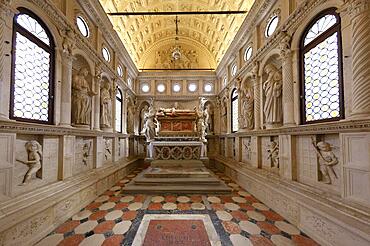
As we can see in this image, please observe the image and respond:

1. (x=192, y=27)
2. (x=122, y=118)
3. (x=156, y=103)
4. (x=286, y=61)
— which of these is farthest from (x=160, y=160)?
(x=192, y=27)

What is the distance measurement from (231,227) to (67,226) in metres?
2.94

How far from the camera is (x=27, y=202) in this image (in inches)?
107

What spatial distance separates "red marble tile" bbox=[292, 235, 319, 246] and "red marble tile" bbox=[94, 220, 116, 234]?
302cm

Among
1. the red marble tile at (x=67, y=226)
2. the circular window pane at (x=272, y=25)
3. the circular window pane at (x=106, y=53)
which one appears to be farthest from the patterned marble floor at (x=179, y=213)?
the circular window pane at (x=106, y=53)

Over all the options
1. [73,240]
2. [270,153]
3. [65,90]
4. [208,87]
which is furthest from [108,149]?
[208,87]

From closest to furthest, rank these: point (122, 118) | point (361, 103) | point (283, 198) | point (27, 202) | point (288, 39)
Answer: point (361, 103)
point (27, 202)
point (283, 198)
point (288, 39)
point (122, 118)

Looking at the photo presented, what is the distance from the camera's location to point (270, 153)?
14.8 ft

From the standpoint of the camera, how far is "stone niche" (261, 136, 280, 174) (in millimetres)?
4332

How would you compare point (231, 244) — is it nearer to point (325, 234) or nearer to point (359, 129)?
point (325, 234)

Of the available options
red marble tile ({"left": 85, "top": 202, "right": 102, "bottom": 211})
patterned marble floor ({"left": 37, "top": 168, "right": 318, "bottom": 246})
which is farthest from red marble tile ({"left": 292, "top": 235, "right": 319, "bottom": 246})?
red marble tile ({"left": 85, "top": 202, "right": 102, "bottom": 211})

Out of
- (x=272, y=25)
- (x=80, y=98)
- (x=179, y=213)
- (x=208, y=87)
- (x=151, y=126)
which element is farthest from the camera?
(x=208, y=87)

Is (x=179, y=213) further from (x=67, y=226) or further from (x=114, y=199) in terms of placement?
(x=67, y=226)

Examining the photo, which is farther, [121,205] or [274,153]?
[274,153]

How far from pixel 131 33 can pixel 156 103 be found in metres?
3.93
